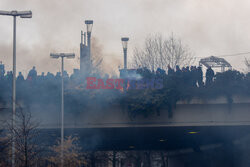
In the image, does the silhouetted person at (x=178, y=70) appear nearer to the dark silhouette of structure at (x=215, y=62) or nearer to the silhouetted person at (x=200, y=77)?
the silhouetted person at (x=200, y=77)

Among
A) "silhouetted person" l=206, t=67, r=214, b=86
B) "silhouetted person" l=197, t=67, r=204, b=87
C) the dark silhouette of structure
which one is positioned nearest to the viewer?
"silhouetted person" l=197, t=67, r=204, b=87

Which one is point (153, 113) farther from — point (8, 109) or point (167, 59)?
point (167, 59)

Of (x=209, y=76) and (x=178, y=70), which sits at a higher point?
(x=178, y=70)

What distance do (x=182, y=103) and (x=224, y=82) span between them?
3573mm

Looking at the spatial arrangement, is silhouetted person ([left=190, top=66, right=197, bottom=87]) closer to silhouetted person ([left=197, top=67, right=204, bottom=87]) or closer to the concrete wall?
silhouetted person ([left=197, top=67, right=204, bottom=87])

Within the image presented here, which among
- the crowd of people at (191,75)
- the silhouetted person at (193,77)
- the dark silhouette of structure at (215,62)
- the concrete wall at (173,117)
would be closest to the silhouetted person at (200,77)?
the crowd of people at (191,75)

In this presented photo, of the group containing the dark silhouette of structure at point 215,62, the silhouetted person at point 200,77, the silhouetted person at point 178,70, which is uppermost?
the dark silhouette of structure at point 215,62

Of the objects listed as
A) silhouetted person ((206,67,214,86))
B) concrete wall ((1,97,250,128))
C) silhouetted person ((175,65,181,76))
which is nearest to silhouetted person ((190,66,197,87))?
silhouetted person ((175,65,181,76))

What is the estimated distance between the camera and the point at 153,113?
3291cm

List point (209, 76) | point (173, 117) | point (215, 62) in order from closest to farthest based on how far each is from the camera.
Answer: point (173, 117) < point (209, 76) < point (215, 62)

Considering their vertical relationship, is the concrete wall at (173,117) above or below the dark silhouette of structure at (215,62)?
below

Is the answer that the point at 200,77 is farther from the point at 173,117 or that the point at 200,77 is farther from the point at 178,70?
the point at 173,117

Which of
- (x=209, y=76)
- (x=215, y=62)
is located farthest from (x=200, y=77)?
(x=215, y=62)

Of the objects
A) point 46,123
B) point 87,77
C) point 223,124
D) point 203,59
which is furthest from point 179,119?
point 203,59
